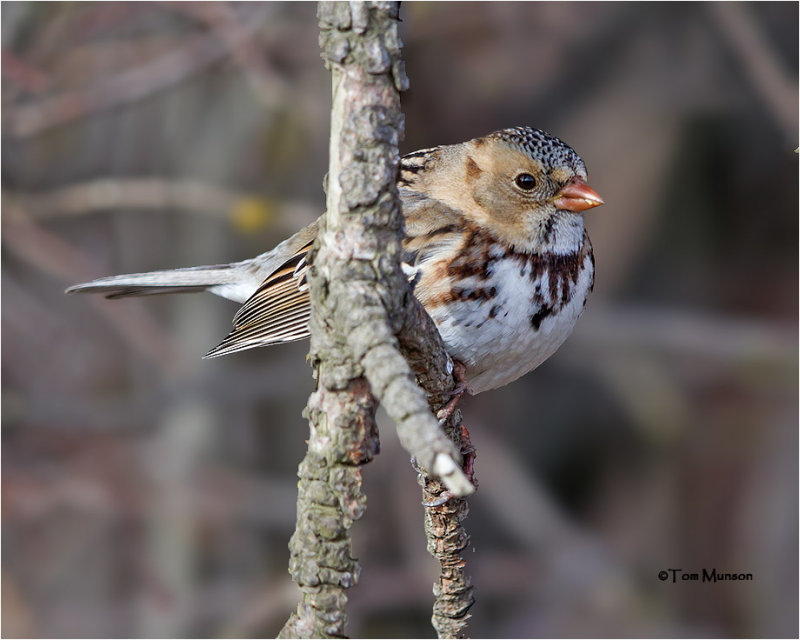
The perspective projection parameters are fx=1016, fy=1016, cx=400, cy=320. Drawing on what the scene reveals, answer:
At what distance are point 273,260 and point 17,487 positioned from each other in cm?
226

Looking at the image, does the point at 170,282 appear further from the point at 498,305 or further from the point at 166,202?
the point at 166,202

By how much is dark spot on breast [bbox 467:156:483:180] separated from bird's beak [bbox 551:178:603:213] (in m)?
0.20

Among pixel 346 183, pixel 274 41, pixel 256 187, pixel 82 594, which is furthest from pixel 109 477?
pixel 346 183

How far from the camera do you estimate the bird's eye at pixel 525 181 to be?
231cm

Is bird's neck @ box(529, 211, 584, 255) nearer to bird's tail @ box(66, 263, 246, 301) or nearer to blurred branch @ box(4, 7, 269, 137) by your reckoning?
bird's tail @ box(66, 263, 246, 301)

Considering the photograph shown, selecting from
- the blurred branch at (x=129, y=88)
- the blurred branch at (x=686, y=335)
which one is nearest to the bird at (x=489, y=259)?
the blurred branch at (x=129, y=88)

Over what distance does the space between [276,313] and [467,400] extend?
2.44 m

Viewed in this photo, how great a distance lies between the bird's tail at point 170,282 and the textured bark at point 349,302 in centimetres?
149

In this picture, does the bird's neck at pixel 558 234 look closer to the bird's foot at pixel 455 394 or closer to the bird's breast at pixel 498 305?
the bird's breast at pixel 498 305

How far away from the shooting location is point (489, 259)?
2174 mm

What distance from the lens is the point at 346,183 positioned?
1.18 meters

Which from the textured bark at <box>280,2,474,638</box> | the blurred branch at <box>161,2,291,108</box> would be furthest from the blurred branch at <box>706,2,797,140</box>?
the textured bark at <box>280,2,474,638</box>

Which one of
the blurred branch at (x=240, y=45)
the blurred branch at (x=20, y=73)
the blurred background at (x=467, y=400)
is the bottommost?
the blurred background at (x=467, y=400)

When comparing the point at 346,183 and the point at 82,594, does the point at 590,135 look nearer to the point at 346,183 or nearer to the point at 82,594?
the point at 82,594
